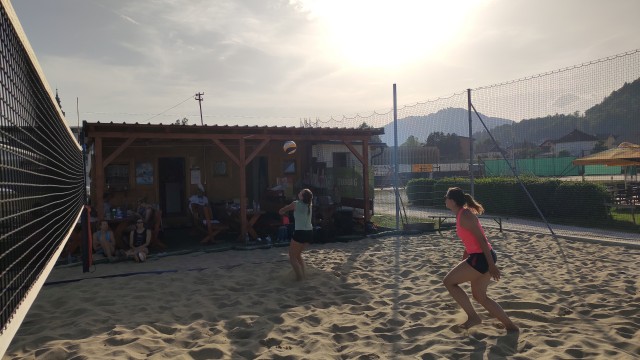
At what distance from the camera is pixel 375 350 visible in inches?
152

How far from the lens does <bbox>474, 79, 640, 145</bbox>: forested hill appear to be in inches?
373

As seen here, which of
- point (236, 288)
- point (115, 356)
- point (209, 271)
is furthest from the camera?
point (209, 271)

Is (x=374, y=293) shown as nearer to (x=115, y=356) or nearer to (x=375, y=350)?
(x=375, y=350)

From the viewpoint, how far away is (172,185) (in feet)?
41.5

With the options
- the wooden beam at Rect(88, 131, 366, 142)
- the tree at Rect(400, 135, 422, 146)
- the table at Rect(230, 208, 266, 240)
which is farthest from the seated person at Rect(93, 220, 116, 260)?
the tree at Rect(400, 135, 422, 146)

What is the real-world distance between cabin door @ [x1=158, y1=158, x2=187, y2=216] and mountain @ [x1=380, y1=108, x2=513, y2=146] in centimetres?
590

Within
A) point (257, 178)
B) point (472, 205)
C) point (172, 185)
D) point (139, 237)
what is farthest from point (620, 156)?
point (172, 185)

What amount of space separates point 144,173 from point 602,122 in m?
11.8

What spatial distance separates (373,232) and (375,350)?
23.0 feet

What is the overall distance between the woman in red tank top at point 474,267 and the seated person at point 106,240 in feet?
20.9

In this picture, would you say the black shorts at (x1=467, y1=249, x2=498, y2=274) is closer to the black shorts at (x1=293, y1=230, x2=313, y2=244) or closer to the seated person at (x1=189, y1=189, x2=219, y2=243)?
the black shorts at (x1=293, y1=230, x2=313, y2=244)

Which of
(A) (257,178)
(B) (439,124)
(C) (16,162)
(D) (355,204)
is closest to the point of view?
(C) (16,162)

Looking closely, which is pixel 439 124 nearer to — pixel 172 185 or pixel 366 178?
pixel 366 178

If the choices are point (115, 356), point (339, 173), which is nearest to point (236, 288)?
point (115, 356)
